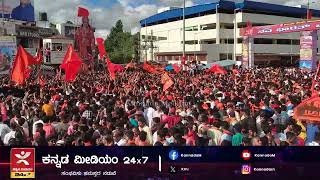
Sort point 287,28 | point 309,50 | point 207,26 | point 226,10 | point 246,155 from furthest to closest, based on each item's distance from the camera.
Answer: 1. point 207,26
2. point 226,10
3. point 287,28
4. point 309,50
5. point 246,155

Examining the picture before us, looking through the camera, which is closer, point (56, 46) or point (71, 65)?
point (71, 65)

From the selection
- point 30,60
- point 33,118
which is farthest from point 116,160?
point 30,60

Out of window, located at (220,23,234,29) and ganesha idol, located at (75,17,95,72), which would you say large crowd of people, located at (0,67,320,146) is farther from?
window, located at (220,23,234,29)

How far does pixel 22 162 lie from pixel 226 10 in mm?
63291

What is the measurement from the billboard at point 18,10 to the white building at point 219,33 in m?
17.9

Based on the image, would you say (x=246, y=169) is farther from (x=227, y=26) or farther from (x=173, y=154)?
(x=227, y=26)

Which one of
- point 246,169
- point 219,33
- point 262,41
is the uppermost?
point 219,33

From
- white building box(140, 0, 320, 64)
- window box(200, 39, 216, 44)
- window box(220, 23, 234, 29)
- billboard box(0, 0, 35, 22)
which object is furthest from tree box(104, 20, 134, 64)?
billboard box(0, 0, 35, 22)

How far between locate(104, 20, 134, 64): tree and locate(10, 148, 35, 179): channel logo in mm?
59854

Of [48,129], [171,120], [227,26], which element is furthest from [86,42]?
[227,26]

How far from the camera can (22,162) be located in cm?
652

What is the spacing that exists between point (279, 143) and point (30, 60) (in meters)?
10.9

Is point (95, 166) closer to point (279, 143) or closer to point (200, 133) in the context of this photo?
point (200, 133)

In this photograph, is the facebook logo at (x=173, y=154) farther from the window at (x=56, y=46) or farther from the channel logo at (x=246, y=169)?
the window at (x=56, y=46)
